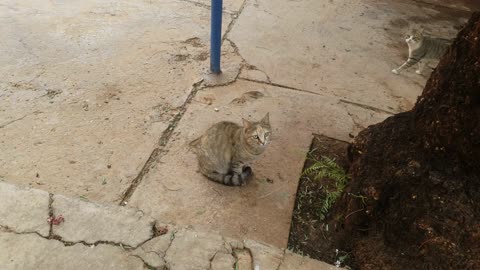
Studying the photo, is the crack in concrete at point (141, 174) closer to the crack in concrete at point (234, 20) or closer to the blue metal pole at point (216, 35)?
the blue metal pole at point (216, 35)

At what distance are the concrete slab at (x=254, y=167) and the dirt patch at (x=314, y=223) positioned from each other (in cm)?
6

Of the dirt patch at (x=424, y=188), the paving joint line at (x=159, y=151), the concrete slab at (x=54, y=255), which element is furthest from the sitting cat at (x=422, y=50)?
the concrete slab at (x=54, y=255)

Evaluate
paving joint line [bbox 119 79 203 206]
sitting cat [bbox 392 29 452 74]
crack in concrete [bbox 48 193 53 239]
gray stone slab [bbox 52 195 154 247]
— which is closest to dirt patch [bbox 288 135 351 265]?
gray stone slab [bbox 52 195 154 247]

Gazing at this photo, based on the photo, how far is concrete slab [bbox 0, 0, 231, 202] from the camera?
2.82 meters

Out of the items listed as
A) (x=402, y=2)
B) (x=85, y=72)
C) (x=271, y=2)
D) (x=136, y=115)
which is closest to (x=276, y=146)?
(x=136, y=115)

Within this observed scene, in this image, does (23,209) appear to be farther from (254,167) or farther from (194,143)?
(254,167)

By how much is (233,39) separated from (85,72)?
5.07ft

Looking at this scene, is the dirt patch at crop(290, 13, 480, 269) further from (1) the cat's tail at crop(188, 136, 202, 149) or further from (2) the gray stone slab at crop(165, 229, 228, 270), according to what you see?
(1) the cat's tail at crop(188, 136, 202, 149)

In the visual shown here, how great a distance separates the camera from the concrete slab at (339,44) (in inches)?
156

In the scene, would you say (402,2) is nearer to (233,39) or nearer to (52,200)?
(233,39)

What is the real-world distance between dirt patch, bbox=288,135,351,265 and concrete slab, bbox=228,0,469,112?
1.12 meters

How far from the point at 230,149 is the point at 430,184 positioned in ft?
3.99

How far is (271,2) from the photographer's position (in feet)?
17.1

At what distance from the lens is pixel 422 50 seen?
432 cm
